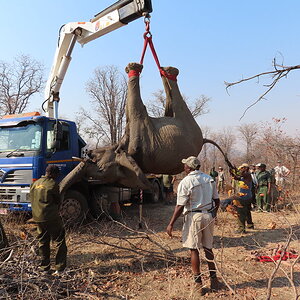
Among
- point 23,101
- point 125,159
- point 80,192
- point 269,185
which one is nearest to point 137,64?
point 125,159

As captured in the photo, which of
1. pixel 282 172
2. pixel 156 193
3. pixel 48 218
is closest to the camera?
pixel 48 218

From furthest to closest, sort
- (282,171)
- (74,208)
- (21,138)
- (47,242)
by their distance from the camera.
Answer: (21,138) → (74,208) → (282,171) → (47,242)

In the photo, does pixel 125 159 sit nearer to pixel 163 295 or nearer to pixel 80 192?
pixel 80 192

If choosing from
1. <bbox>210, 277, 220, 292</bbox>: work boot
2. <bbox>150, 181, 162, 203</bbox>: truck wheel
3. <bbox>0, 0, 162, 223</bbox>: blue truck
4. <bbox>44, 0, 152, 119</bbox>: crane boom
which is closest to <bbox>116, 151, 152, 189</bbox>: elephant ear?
<bbox>0, 0, 162, 223</bbox>: blue truck

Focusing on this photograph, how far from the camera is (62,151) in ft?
23.3

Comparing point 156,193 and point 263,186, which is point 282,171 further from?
point 156,193

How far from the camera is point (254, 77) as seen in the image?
228 centimetres

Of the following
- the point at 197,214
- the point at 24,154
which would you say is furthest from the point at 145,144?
the point at 24,154

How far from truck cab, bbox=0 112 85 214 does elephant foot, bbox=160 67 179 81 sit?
2643 mm

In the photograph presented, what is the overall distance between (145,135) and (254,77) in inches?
137

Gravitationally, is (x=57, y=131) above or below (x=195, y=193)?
above

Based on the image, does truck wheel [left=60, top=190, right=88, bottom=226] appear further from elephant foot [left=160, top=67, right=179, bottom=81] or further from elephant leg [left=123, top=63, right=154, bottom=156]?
elephant foot [left=160, top=67, right=179, bottom=81]

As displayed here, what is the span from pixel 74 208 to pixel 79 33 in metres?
4.66

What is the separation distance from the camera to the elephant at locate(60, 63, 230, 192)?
5.61m
